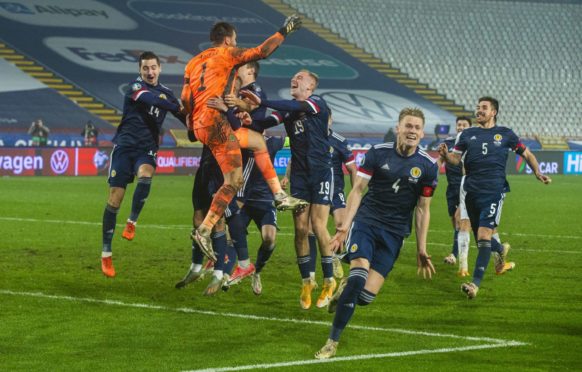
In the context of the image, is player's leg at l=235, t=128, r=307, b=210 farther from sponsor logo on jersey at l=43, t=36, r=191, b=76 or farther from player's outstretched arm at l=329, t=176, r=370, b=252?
sponsor logo on jersey at l=43, t=36, r=191, b=76

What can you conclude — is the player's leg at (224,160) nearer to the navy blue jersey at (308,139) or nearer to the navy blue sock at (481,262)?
the navy blue jersey at (308,139)

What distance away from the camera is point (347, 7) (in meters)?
55.5

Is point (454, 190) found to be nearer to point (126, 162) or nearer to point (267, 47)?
point (126, 162)

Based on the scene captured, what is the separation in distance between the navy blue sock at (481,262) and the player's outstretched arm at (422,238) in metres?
2.71

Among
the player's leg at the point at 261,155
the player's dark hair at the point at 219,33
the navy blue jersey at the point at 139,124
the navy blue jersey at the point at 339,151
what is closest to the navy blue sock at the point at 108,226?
the navy blue jersey at the point at 139,124

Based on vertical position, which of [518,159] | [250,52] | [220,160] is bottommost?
[518,159]

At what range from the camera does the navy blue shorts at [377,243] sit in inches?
332

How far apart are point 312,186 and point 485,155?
8.18ft

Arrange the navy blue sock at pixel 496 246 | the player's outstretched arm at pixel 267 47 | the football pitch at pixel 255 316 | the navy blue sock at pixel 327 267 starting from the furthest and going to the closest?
1. the navy blue sock at pixel 496 246
2. the navy blue sock at pixel 327 267
3. the player's outstretched arm at pixel 267 47
4. the football pitch at pixel 255 316

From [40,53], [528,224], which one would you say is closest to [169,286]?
[528,224]

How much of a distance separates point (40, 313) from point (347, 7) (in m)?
47.2

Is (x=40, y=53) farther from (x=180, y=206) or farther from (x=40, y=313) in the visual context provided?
(x=40, y=313)

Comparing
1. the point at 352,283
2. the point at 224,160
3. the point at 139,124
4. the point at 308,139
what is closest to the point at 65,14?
the point at 139,124

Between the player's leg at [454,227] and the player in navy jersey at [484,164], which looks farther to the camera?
the player's leg at [454,227]
